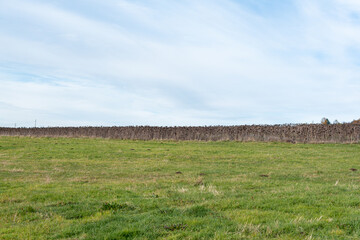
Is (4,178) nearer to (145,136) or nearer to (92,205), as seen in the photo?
(92,205)

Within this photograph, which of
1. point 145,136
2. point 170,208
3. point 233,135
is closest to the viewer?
point 170,208

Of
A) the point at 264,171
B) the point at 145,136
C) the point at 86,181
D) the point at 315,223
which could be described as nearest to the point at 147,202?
the point at 315,223

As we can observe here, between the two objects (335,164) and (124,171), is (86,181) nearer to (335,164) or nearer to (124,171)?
(124,171)

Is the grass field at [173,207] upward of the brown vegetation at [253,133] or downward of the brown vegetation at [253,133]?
downward

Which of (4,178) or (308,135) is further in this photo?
(308,135)

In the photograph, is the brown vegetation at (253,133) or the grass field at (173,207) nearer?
the grass field at (173,207)

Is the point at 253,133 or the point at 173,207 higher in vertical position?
the point at 253,133

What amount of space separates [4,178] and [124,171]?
5565mm

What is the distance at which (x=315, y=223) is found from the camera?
7.04m

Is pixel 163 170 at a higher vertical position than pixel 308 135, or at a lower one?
lower

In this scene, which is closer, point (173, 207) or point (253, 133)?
point (173, 207)

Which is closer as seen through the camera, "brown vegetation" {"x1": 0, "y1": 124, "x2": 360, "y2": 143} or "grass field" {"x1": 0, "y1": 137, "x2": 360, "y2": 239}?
"grass field" {"x1": 0, "y1": 137, "x2": 360, "y2": 239}

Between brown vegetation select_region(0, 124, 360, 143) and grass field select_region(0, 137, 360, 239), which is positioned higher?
brown vegetation select_region(0, 124, 360, 143)

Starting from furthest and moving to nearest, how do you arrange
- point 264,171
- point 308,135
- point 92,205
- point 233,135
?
1. point 233,135
2. point 308,135
3. point 264,171
4. point 92,205
